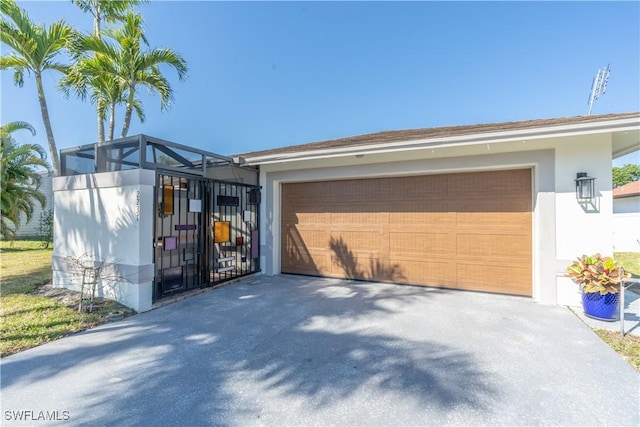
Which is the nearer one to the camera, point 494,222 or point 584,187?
point 584,187

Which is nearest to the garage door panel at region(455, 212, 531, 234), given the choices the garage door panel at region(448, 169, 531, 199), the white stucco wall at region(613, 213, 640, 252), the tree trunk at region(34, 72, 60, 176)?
the garage door panel at region(448, 169, 531, 199)

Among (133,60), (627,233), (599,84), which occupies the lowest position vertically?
(627,233)

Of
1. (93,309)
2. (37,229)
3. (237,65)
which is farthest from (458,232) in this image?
(37,229)

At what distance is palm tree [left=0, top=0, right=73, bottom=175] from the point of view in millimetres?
5492

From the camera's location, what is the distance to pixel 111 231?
4.59m

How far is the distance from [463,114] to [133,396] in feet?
45.2

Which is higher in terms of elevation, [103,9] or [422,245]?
[103,9]

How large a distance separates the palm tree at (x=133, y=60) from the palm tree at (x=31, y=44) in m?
0.61

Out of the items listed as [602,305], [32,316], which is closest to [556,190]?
[602,305]

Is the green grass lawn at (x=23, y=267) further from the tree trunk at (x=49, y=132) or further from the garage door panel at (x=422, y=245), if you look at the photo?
the garage door panel at (x=422, y=245)

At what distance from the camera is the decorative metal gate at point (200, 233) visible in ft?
16.5

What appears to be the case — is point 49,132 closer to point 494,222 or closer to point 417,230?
point 417,230

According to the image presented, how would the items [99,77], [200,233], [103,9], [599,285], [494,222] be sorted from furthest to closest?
[103,9], [99,77], [200,233], [494,222], [599,285]

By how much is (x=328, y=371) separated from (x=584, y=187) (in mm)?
5260
